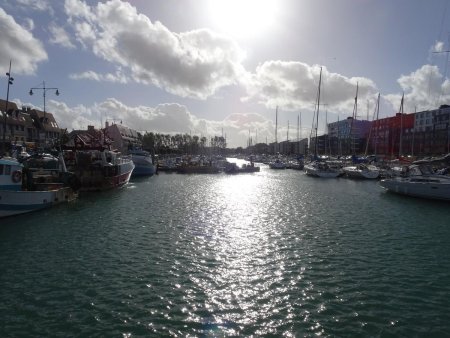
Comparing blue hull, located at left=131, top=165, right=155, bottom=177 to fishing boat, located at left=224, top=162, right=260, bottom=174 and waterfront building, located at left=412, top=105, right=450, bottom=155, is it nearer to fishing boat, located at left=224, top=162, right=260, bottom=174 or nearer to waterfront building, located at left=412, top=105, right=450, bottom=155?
fishing boat, located at left=224, top=162, right=260, bottom=174

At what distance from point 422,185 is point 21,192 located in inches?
1755

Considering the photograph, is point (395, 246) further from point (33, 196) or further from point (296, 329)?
point (33, 196)

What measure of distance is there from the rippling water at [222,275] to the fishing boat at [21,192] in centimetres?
132

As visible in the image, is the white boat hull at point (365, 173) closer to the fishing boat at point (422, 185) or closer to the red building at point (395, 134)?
the fishing boat at point (422, 185)

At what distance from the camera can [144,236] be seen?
22.5 metres

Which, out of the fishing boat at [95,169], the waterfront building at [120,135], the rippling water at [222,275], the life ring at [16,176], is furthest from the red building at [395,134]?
the life ring at [16,176]

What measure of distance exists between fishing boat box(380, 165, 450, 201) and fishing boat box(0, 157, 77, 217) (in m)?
42.5

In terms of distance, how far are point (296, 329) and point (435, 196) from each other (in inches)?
1494

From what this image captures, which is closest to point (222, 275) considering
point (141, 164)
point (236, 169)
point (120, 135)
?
point (141, 164)

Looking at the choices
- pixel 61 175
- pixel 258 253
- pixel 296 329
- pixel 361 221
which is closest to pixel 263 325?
pixel 296 329

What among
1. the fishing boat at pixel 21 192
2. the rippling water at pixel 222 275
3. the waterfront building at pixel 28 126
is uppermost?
the waterfront building at pixel 28 126

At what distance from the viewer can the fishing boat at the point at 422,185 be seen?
39969 mm

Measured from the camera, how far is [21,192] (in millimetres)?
28438

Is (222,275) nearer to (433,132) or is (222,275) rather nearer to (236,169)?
(236,169)
